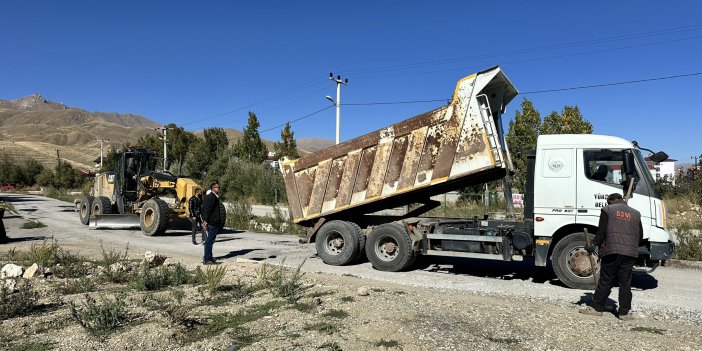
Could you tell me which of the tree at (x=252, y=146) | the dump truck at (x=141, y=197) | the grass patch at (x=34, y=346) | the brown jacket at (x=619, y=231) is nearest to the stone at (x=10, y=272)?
the grass patch at (x=34, y=346)

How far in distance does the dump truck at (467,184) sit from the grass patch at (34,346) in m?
6.05

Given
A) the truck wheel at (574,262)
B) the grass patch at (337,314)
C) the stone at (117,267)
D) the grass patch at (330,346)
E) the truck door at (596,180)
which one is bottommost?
the grass patch at (330,346)

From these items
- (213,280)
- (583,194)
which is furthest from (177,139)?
(583,194)

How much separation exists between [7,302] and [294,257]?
20.7 ft

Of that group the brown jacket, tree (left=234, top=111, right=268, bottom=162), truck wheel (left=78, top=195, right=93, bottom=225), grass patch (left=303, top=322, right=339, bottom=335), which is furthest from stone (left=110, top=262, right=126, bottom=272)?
tree (left=234, top=111, right=268, bottom=162)

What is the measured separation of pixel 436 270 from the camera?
32.5 feet

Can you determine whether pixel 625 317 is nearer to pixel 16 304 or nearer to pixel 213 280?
pixel 213 280

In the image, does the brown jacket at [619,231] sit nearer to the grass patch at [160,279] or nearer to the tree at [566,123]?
the grass patch at [160,279]

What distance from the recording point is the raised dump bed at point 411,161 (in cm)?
867

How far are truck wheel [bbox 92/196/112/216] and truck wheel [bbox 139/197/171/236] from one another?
8.43 ft

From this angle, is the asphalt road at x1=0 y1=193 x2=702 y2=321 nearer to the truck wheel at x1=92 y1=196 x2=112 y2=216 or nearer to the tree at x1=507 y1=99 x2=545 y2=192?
the truck wheel at x1=92 y1=196 x2=112 y2=216

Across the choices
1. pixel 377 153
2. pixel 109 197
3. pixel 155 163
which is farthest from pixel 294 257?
pixel 109 197

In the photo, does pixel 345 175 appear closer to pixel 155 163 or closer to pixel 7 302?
pixel 7 302

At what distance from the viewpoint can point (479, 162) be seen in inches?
338
